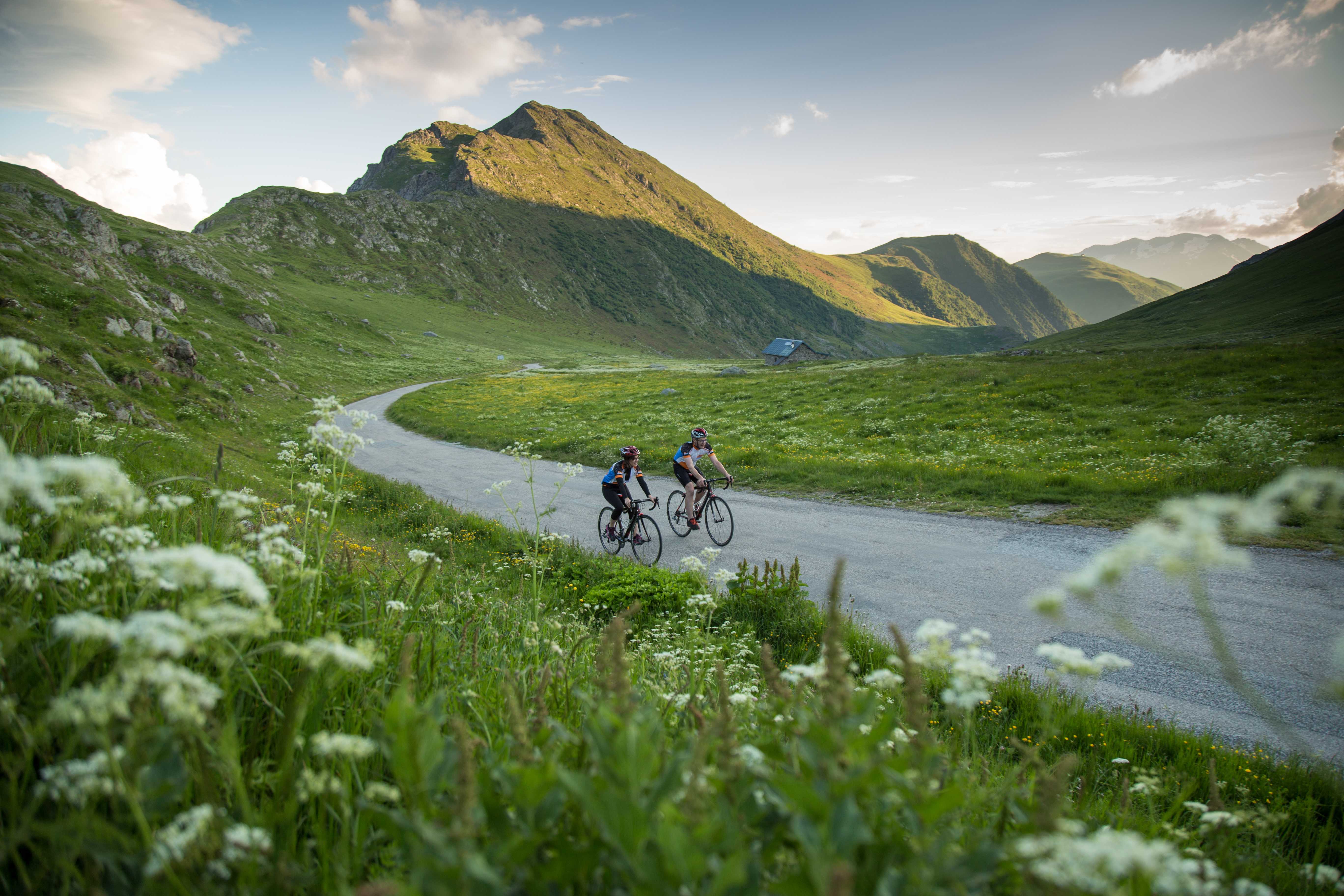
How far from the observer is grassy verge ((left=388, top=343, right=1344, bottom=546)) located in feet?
48.1

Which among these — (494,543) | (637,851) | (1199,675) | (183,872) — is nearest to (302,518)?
(494,543)

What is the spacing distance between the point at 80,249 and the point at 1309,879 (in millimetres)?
41644

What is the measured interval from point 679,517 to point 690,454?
1.53m

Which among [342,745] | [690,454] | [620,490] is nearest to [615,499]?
[620,490]

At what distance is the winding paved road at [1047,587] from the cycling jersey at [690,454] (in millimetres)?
1781

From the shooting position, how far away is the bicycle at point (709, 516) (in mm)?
13328

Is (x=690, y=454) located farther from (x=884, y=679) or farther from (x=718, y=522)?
(x=884, y=679)

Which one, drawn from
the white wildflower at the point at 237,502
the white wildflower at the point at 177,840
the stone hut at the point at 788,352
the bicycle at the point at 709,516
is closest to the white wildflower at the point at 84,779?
the white wildflower at the point at 177,840

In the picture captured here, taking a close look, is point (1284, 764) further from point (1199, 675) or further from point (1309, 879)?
point (1309, 879)

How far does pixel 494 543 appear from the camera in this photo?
12.0m

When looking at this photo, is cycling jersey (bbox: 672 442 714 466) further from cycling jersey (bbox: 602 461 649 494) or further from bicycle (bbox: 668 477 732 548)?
cycling jersey (bbox: 602 461 649 494)

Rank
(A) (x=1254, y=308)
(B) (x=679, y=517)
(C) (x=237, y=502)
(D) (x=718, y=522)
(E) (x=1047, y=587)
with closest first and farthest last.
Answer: (C) (x=237, y=502)
(E) (x=1047, y=587)
(D) (x=718, y=522)
(B) (x=679, y=517)
(A) (x=1254, y=308)

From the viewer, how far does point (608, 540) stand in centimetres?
1261

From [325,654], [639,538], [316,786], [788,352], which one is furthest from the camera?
[788,352]
